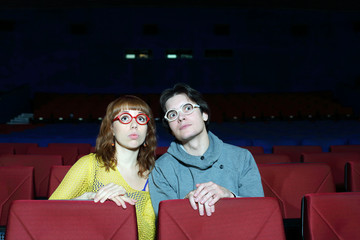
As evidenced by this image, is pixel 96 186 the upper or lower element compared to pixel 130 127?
lower

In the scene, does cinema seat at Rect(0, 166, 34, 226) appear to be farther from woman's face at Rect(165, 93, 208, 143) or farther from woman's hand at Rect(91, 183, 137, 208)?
woman's face at Rect(165, 93, 208, 143)

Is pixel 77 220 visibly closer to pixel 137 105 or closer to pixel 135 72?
pixel 137 105

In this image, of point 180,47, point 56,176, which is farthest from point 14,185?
point 180,47

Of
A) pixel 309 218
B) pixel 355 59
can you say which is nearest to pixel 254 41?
pixel 355 59

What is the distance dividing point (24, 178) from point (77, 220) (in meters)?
0.76

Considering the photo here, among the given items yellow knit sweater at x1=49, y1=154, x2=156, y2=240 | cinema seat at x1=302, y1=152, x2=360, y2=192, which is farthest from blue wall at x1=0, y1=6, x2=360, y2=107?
yellow knit sweater at x1=49, y1=154, x2=156, y2=240

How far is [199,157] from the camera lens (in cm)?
114

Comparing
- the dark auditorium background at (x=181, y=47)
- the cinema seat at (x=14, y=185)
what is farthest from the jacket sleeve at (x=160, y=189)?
the dark auditorium background at (x=181, y=47)

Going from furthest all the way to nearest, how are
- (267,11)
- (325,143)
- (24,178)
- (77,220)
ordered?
(267,11) < (325,143) < (24,178) < (77,220)

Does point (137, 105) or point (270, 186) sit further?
point (270, 186)

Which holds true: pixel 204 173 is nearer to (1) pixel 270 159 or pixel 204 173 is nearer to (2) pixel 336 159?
(1) pixel 270 159

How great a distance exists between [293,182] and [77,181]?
1189 mm

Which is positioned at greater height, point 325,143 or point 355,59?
point 355,59

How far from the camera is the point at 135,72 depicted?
26.1 feet
